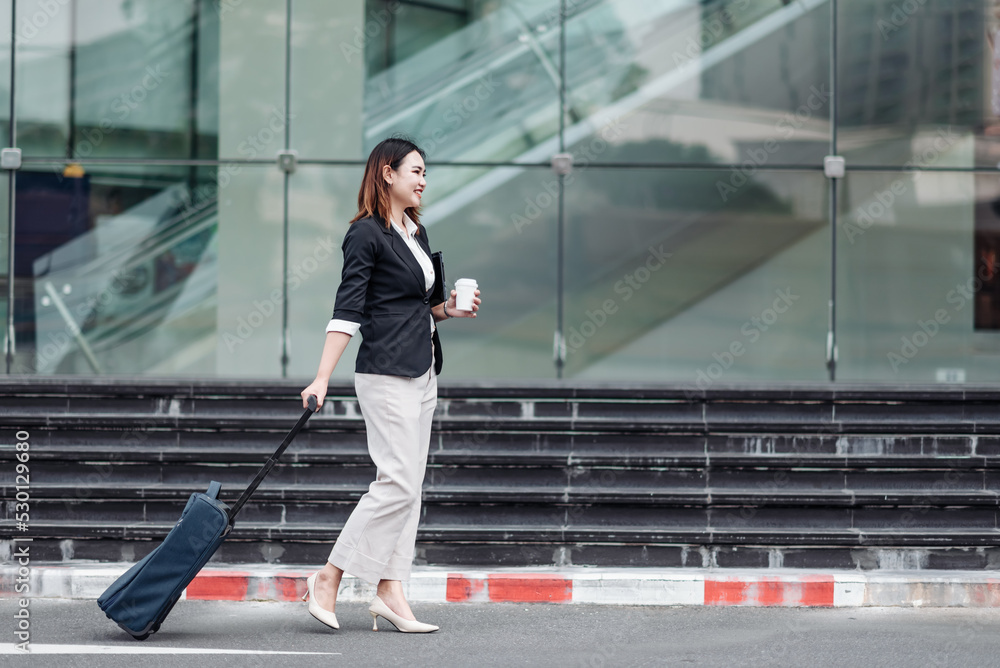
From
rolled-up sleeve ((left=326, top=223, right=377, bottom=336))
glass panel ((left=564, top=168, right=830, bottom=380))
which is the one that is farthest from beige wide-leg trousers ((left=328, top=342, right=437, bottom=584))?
glass panel ((left=564, top=168, right=830, bottom=380))

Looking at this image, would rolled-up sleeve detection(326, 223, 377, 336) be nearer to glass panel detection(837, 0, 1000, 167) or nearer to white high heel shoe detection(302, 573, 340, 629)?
white high heel shoe detection(302, 573, 340, 629)

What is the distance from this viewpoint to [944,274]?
28.3ft

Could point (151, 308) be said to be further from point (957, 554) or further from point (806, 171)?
point (957, 554)

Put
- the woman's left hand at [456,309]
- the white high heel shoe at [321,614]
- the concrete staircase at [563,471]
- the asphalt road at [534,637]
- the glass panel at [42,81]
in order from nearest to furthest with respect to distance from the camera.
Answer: the asphalt road at [534,637]
the woman's left hand at [456,309]
the white high heel shoe at [321,614]
the concrete staircase at [563,471]
the glass panel at [42,81]

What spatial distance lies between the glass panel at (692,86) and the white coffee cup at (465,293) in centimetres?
458

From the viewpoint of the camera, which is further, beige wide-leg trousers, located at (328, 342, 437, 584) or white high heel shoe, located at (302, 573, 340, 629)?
white high heel shoe, located at (302, 573, 340, 629)

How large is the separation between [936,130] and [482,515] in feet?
16.7

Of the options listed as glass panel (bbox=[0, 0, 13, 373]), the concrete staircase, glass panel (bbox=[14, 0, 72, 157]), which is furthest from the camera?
glass panel (bbox=[14, 0, 72, 157])

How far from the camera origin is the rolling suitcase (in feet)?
13.4

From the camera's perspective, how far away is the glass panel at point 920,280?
28.1 ft

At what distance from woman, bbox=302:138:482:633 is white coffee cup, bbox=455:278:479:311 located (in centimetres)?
5

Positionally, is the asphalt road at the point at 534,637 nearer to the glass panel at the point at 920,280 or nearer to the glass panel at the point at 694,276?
the glass panel at the point at 694,276

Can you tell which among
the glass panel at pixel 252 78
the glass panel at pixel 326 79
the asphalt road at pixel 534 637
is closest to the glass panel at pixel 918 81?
the glass panel at pixel 326 79

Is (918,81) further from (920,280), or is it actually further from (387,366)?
(387,366)
